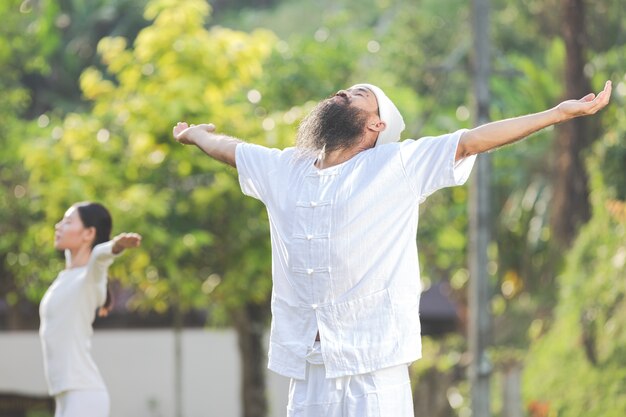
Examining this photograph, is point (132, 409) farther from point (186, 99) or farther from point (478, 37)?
point (478, 37)

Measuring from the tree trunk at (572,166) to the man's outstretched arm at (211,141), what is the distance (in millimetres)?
15485

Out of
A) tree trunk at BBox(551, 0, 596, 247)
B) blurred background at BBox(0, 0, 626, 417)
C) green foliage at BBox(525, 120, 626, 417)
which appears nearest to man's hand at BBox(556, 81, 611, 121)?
blurred background at BBox(0, 0, 626, 417)

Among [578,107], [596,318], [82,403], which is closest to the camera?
[578,107]

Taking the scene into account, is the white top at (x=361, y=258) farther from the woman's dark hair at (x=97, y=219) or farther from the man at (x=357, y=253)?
the woman's dark hair at (x=97, y=219)

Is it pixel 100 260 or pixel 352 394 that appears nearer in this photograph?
pixel 352 394

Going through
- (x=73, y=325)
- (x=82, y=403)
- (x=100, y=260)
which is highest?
(x=100, y=260)

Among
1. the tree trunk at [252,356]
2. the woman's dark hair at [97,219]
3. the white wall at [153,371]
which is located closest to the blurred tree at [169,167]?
the tree trunk at [252,356]

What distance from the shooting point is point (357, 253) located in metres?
4.75

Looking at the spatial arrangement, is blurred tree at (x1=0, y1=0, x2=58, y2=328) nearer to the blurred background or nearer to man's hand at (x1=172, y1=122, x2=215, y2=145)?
the blurred background

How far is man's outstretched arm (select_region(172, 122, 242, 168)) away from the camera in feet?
17.1

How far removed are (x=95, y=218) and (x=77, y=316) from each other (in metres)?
0.50

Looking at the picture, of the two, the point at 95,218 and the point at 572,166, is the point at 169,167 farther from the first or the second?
the point at 95,218

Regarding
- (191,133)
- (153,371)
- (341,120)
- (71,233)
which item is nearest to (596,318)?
(71,233)

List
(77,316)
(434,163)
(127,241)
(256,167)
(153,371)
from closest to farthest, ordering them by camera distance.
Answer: (434,163), (256,167), (127,241), (77,316), (153,371)
